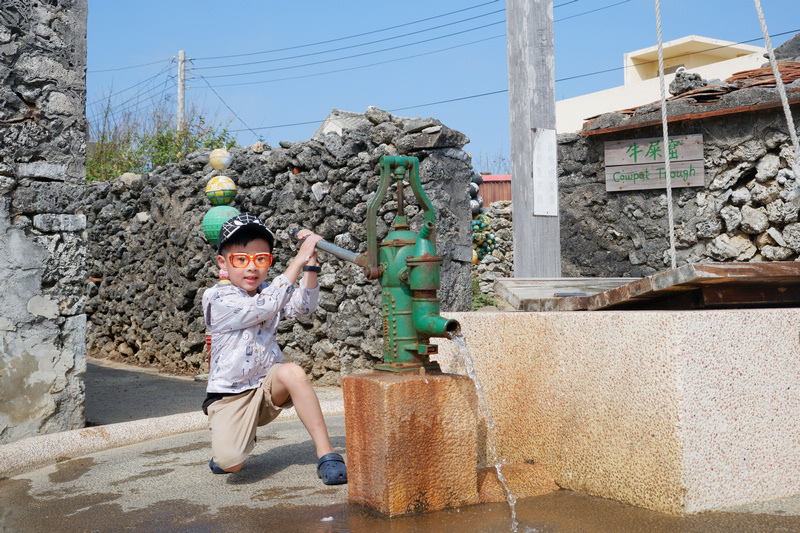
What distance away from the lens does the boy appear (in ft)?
8.82

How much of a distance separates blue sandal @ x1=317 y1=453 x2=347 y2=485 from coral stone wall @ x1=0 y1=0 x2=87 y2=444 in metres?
1.96

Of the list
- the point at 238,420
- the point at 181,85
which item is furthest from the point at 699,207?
the point at 181,85

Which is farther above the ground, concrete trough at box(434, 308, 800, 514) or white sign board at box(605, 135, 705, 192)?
white sign board at box(605, 135, 705, 192)

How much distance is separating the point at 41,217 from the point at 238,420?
192 centimetres

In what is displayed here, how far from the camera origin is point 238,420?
2.78m

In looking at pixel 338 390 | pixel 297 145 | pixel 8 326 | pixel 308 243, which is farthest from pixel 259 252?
pixel 297 145

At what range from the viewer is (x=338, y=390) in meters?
6.05

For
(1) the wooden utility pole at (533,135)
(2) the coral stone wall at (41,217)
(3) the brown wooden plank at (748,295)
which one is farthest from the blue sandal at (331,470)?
(2) the coral stone wall at (41,217)

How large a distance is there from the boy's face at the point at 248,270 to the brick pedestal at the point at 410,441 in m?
0.75

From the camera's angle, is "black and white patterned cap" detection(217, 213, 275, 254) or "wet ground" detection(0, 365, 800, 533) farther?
"black and white patterned cap" detection(217, 213, 275, 254)

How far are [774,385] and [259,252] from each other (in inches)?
74.1

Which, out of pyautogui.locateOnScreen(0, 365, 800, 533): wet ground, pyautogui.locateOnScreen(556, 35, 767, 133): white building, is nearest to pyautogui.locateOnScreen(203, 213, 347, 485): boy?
pyautogui.locateOnScreen(0, 365, 800, 533): wet ground

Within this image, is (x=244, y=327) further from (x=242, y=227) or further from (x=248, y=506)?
(x=248, y=506)

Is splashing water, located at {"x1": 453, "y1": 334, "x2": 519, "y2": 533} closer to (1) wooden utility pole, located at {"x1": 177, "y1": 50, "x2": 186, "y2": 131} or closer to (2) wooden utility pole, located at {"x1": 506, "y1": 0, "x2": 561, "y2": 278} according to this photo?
(2) wooden utility pole, located at {"x1": 506, "y1": 0, "x2": 561, "y2": 278}
